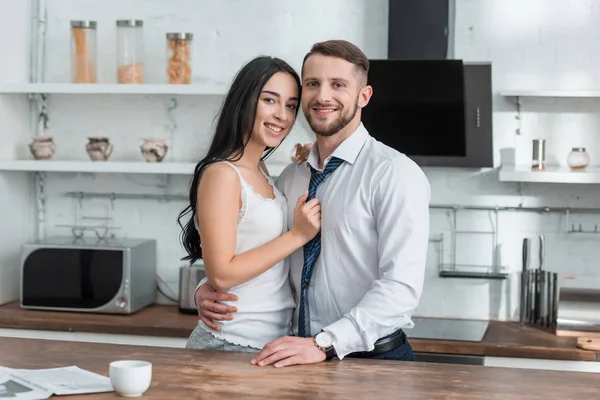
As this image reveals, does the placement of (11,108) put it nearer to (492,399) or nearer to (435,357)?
(435,357)

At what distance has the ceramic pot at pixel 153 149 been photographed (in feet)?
13.8

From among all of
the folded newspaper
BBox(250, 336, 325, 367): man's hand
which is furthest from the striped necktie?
the folded newspaper

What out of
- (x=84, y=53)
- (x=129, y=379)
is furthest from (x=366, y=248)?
(x=84, y=53)

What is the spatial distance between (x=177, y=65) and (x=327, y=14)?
0.76m

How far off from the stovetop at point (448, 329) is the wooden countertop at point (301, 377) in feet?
4.50

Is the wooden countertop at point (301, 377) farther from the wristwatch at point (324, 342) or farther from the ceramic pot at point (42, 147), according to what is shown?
the ceramic pot at point (42, 147)

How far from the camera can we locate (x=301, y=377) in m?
2.17

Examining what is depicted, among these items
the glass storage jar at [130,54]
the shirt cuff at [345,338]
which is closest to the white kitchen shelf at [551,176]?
the shirt cuff at [345,338]

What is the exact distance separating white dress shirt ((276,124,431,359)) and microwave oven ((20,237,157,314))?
1.57 meters

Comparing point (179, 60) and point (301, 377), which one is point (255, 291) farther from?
point (179, 60)

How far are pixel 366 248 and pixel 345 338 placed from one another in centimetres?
32

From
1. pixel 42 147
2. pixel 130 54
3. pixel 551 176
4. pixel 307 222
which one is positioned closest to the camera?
pixel 307 222

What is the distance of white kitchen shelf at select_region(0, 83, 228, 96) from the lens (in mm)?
4059

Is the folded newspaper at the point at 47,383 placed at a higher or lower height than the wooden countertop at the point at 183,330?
higher
